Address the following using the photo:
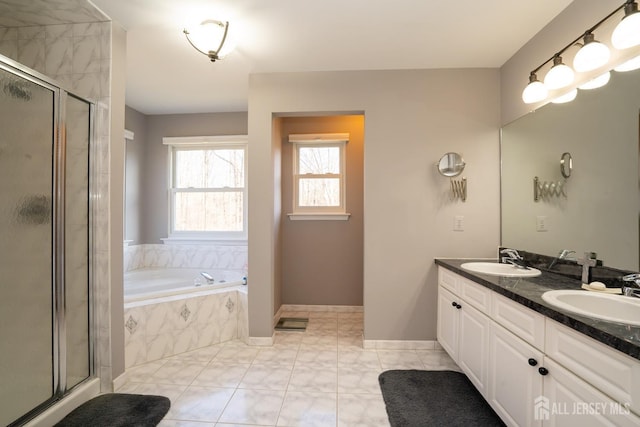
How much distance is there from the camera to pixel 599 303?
51.0 inches

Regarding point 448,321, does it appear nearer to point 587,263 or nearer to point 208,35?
point 587,263

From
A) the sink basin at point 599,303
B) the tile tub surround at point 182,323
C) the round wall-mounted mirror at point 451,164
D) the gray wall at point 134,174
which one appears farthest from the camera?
the gray wall at point 134,174

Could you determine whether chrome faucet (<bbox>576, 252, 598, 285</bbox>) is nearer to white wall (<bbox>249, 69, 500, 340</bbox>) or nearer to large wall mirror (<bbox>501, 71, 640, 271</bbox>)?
large wall mirror (<bbox>501, 71, 640, 271</bbox>)

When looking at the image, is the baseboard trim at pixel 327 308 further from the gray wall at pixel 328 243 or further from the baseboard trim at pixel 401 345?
the baseboard trim at pixel 401 345

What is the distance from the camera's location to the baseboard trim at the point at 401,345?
2480 mm

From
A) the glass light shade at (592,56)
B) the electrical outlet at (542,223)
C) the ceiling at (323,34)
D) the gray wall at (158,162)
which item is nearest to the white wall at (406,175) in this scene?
the ceiling at (323,34)

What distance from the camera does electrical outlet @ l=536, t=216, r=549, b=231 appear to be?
196 cm

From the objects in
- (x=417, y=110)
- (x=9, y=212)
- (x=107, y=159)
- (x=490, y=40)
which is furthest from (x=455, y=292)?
(x=9, y=212)

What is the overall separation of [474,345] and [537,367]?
0.58 metres

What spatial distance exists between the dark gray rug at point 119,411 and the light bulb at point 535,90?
323cm

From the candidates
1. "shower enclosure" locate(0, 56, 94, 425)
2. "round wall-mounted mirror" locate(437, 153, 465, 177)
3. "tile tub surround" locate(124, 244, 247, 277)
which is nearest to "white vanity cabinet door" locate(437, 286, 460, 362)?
"round wall-mounted mirror" locate(437, 153, 465, 177)

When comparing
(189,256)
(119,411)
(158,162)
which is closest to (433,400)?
(119,411)

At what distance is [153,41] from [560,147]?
3075 millimetres

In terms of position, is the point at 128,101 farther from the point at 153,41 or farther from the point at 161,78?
the point at 153,41
